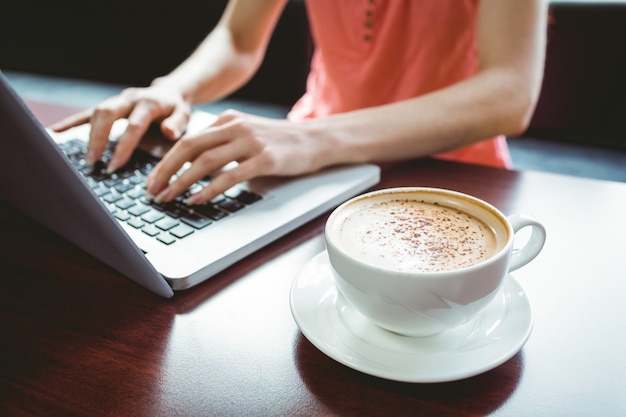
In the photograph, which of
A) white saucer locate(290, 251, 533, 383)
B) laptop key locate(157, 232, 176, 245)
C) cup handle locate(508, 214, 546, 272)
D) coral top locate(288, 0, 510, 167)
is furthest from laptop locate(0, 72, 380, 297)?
Result: coral top locate(288, 0, 510, 167)

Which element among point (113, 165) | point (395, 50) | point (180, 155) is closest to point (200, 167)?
point (180, 155)

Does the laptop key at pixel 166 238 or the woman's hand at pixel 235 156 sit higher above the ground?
the woman's hand at pixel 235 156

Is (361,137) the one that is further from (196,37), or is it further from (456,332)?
(196,37)

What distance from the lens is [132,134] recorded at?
2.43ft

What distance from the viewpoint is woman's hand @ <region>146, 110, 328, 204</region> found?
1.97ft

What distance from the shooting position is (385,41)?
3.36 ft

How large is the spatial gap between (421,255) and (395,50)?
2.42ft

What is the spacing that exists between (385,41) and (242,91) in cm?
195

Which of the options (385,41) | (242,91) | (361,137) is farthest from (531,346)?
(242,91)

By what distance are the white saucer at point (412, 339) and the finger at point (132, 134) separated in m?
0.37

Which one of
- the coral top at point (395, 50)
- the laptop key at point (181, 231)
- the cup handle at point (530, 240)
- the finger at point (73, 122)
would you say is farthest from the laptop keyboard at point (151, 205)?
the coral top at point (395, 50)

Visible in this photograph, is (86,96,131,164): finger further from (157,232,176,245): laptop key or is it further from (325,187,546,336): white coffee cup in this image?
(325,187,546,336): white coffee cup

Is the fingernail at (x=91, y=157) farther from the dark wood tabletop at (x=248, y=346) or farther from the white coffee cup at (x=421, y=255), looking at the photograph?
the white coffee cup at (x=421, y=255)

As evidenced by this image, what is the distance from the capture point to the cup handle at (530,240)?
408 mm
